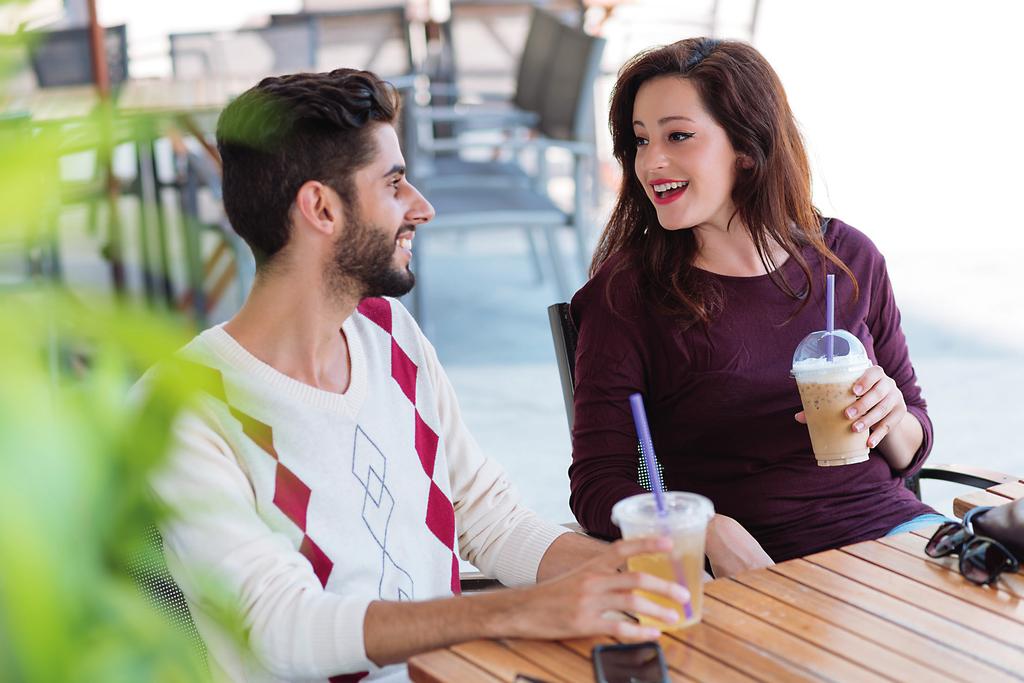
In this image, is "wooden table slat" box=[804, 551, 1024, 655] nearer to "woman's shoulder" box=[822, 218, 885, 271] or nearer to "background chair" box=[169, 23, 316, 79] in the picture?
"woman's shoulder" box=[822, 218, 885, 271]

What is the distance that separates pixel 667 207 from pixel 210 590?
1.49 metres

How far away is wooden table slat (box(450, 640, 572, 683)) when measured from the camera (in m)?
1.09

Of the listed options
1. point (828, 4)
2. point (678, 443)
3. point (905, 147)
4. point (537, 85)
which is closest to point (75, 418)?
point (678, 443)

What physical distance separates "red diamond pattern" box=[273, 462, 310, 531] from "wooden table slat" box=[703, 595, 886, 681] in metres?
0.44

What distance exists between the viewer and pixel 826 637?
1.15 metres

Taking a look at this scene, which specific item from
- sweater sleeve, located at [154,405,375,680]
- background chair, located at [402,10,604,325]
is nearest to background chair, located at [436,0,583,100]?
background chair, located at [402,10,604,325]

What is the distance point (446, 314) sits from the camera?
17.6ft

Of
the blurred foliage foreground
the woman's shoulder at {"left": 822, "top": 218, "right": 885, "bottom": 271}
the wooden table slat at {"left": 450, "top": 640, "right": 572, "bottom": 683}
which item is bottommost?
the wooden table slat at {"left": 450, "top": 640, "right": 572, "bottom": 683}

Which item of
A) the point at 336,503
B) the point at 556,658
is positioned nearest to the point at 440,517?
the point at 336,503

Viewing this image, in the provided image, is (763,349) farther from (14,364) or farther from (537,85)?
(537,85)

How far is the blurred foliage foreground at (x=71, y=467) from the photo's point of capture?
32 cm

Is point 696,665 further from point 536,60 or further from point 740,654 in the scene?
point 536,60

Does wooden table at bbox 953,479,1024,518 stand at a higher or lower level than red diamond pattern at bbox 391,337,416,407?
lower

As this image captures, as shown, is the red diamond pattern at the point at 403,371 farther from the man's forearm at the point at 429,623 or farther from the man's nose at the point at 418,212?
the man's forearm at the point at 429,623
